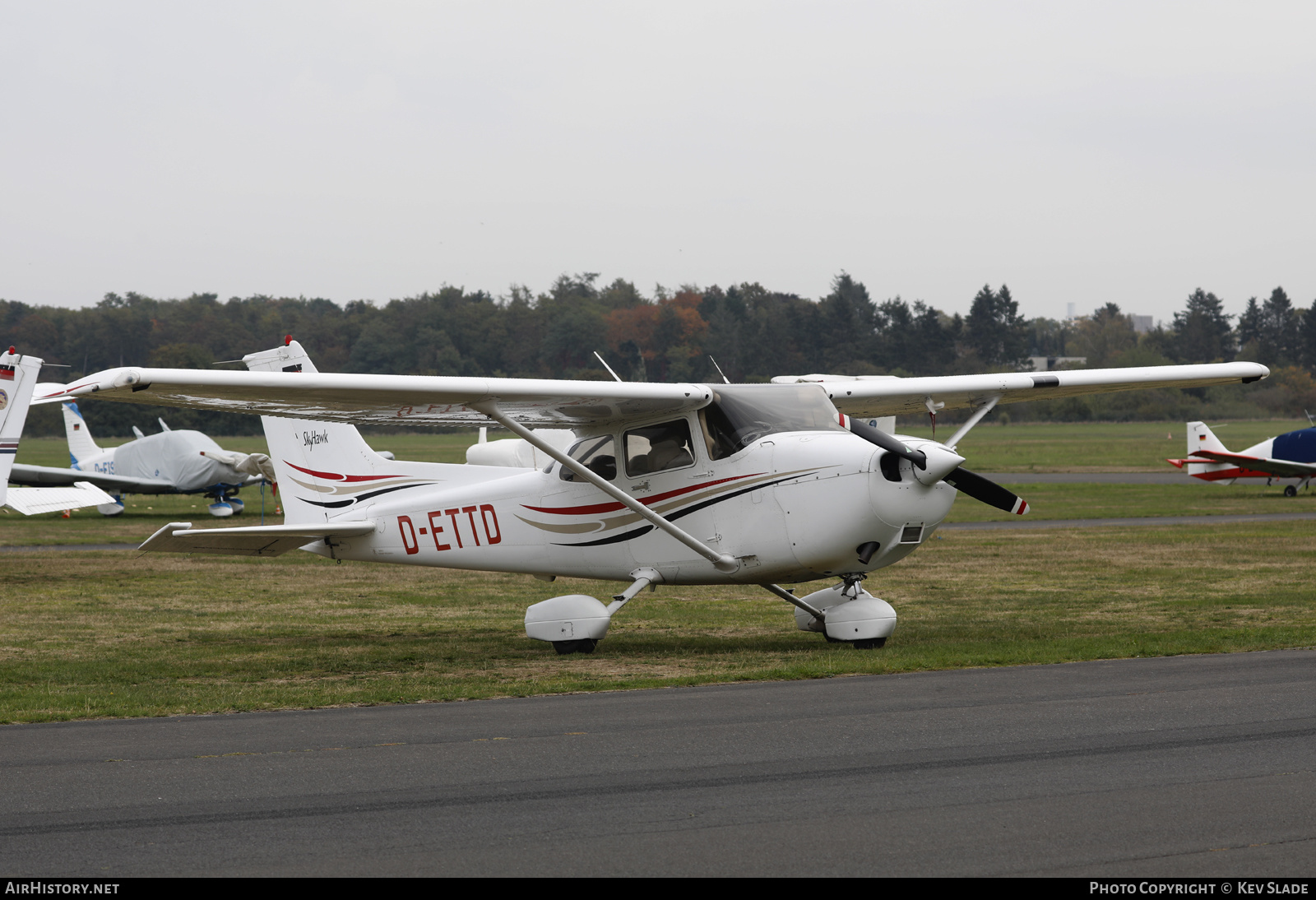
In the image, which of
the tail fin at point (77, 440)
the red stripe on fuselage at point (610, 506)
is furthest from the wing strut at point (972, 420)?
the tail fin at point (77, 440)

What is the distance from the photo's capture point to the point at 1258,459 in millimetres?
37188

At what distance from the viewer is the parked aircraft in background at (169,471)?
3303 centimetres

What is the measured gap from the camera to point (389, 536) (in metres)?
13.1

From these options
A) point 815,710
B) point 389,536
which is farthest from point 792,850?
point 389,536

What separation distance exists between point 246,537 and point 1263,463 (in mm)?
32569

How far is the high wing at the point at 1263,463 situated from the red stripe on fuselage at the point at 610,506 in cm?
3009

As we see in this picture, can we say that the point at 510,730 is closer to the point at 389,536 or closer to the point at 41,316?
the point at 389,536

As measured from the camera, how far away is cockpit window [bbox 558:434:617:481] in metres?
12.0

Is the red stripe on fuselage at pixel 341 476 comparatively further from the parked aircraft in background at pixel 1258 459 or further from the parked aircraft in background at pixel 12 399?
the parked aircraft in background at pixel 1258 459

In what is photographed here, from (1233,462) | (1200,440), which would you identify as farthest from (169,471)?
(1233,462)

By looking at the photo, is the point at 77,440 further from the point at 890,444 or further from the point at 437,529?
the point at 890,444

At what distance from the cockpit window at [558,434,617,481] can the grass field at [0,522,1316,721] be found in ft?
5.39

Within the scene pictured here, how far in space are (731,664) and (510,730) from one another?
312 centimetres

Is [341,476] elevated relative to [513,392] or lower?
lower
